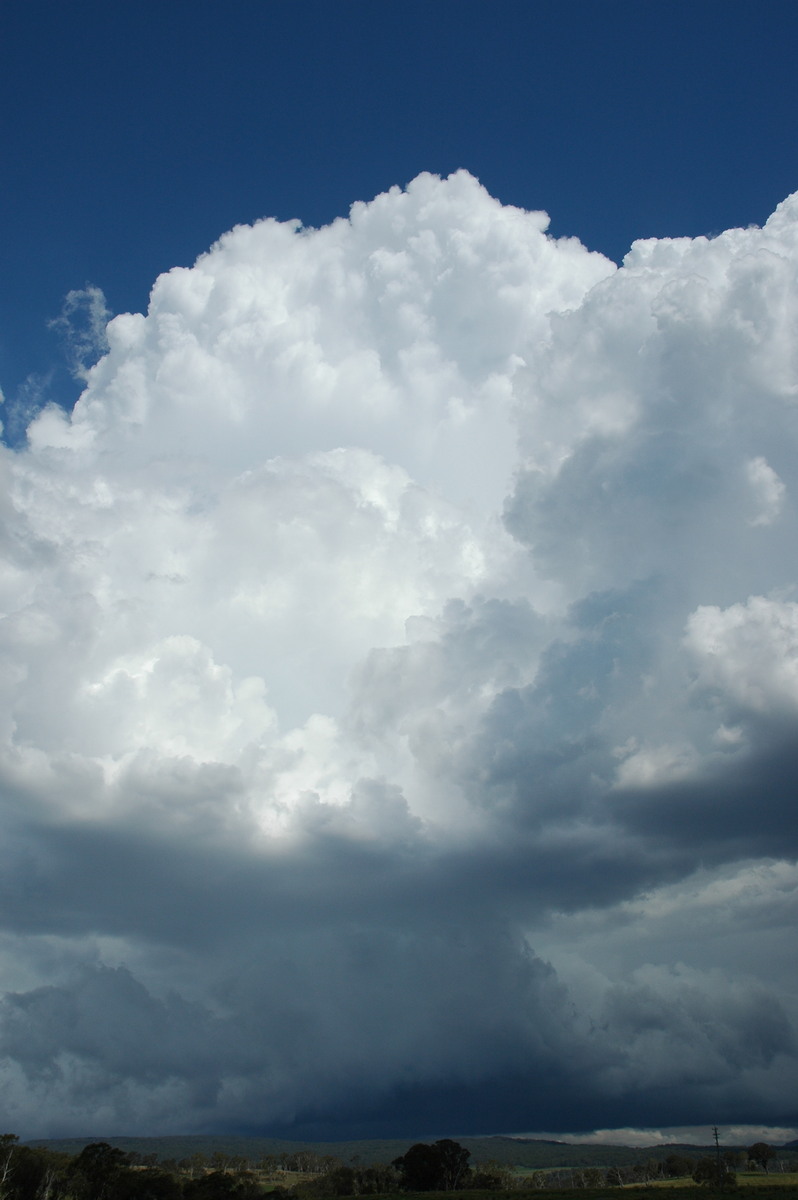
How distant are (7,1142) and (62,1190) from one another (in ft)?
57.5

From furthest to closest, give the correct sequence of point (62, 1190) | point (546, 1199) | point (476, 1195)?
point (62, 1190)
point (476, 1195)
point (546, 1199)

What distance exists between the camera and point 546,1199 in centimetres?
14412

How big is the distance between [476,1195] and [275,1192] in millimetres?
50673

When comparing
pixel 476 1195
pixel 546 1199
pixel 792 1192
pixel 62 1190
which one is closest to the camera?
pixel 792 1192

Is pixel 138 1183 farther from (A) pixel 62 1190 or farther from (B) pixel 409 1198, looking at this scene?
(B) pixel 409 1198

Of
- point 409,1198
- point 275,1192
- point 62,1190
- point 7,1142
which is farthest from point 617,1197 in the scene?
point 7,1142

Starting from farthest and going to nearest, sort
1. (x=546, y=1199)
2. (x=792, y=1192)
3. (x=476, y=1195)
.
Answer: (x=476, y=1195), (x=546, y=1199), (x=792, y=1192)

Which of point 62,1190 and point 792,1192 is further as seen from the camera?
point 62,1190

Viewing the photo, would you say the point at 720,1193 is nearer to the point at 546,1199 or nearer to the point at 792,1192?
the point at 792,1192

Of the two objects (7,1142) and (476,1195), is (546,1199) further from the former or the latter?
(7,1142)

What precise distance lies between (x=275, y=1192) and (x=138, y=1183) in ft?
101

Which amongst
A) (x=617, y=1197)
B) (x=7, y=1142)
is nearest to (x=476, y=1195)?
(x=617, y=1197)

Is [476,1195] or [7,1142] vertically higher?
[7,1142]

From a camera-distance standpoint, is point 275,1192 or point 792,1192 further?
point 275,1192
